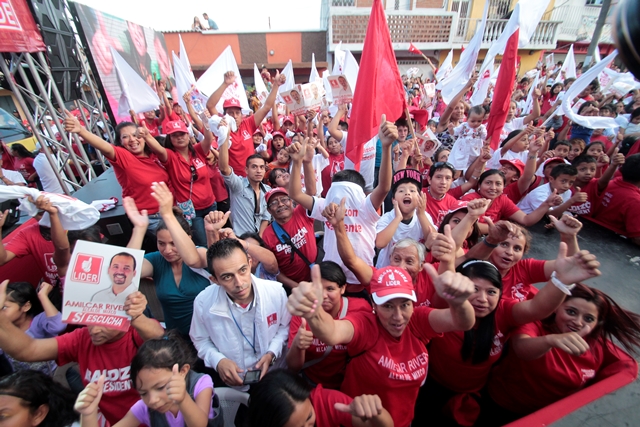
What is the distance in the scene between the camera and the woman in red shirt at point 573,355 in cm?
177

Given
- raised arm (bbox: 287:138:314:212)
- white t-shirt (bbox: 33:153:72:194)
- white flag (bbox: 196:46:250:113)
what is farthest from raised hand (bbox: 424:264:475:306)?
white flag (bbox: 196:46:250:113)

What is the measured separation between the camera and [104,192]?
462 cm

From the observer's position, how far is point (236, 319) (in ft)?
6.47

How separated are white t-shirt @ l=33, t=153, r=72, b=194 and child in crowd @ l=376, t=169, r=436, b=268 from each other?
18.5ft

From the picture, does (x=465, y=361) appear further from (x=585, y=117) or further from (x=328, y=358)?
(x=585, y=117)

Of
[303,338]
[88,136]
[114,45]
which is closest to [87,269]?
[303,338]

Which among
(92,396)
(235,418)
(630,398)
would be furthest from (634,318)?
(92,396)

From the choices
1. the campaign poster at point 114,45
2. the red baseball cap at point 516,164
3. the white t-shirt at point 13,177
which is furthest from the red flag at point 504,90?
the white t-shirt at point 13,177

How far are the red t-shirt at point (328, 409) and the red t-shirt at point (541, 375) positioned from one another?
4.12ft

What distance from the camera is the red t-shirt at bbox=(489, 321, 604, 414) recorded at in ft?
5.95

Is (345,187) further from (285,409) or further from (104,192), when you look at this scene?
(104,192)

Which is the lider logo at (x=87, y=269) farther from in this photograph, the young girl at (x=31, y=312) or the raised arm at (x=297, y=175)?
the raised arm at (x=297, y=175)

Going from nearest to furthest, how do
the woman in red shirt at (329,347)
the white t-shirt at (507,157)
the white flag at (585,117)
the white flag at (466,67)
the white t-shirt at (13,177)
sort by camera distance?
1. the woman in red shirt at (329,347)
2. the white flag at (585,117)
3. the white t-shirt at (507,157)
4. the white t-shirt at (13,177)
5. the white flag at (466,67)

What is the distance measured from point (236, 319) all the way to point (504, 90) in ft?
15.8
